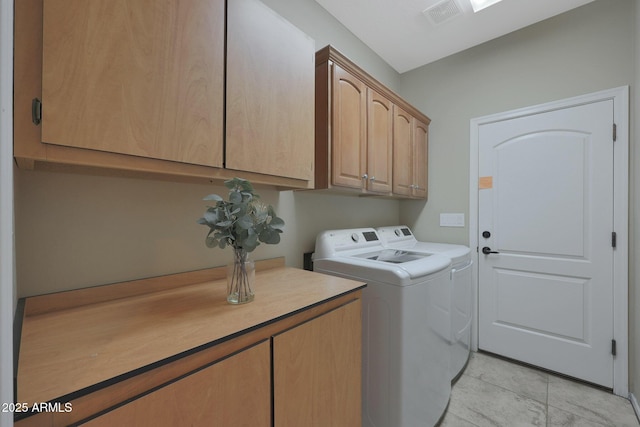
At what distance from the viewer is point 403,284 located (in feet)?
4.11

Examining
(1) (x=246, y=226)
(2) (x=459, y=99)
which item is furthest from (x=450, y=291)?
(2) (x=459, y=99)

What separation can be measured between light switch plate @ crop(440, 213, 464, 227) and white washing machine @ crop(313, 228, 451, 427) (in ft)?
3.56

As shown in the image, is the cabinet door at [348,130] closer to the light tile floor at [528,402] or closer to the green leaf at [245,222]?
the green leaf at [245,222]

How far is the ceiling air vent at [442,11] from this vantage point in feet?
6.23

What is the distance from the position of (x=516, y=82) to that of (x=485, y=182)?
87 cm

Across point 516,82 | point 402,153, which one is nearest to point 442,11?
point 516,82

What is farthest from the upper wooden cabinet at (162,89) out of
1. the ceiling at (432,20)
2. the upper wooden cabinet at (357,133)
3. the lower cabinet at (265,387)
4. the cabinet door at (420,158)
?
the cabinet door at (420,158)

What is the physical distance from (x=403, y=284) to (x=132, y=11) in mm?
1470

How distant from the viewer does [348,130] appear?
169 cm

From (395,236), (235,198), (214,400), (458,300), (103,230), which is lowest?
(458,300)

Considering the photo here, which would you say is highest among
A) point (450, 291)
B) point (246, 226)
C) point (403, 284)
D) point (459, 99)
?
point (459, 99)

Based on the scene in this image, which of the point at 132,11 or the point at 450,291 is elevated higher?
the point at 132,11

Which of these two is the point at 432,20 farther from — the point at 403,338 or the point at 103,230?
the point at 103,230

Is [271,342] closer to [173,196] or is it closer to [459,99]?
[173,196]
